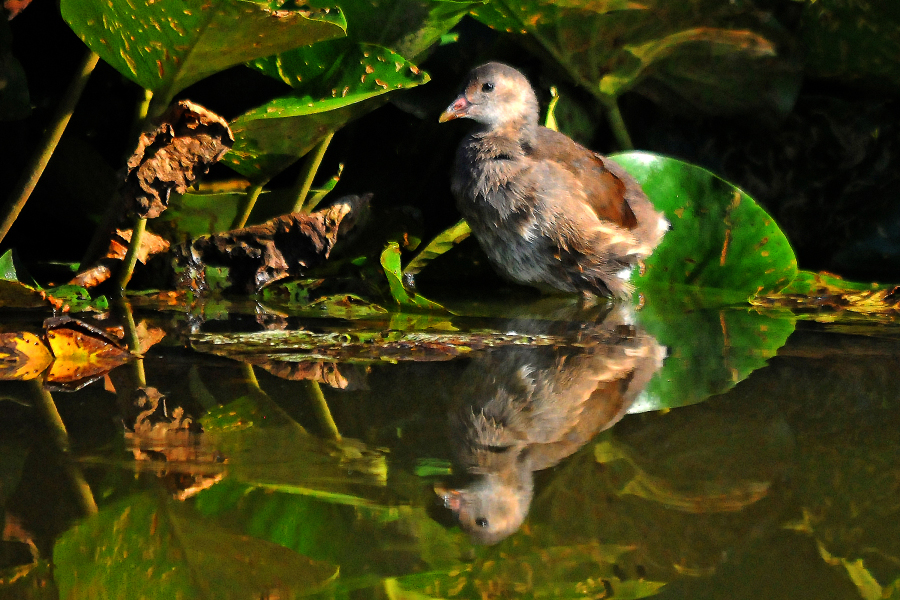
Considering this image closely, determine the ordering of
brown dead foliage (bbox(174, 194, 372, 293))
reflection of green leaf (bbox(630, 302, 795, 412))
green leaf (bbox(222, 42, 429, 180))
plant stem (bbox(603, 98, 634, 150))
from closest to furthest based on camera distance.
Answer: reflection of green leaf (bbox(630, 302, 795, 412)) → green leaf (bbox(222, 42, 429, 180)) → brown dead foliage (bbox(174, 194, 372, 293)) → plant stem (bbox(603, 98, 634, 150))

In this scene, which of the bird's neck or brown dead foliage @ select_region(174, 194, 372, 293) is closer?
brown dead foliage @ select_region(174, 194, 372, 293)

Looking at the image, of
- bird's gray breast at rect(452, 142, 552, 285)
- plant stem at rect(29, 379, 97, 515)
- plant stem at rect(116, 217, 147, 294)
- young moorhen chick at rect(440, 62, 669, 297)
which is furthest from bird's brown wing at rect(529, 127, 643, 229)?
plant stem at rect(29, 379, 97, 515)

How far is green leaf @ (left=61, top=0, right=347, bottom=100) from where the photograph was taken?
1.92 meters

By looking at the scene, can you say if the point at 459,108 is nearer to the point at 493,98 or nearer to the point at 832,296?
the point at 493,98

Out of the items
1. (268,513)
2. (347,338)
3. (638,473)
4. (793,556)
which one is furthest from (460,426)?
(347,338)

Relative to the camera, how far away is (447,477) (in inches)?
40.4

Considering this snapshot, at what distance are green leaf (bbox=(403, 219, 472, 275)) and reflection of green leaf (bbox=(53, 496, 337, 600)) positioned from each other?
196 centimetres

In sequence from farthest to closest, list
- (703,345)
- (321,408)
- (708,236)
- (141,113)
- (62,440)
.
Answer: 1. (708,236)
2. (141,113)
3. (703,345)
4. (321,408)
5. (62,440)

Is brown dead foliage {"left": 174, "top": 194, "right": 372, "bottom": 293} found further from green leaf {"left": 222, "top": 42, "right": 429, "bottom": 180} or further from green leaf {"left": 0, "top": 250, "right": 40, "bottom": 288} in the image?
green leaf {"left": 0, "top": 250, "right": 40, "bottom": 288}

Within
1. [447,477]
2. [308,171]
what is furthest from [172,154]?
[447,477]

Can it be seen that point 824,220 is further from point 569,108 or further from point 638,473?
point 638,473

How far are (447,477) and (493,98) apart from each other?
202 cm

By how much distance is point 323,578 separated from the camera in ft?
2.65

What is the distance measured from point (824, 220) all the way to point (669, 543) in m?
2.74
